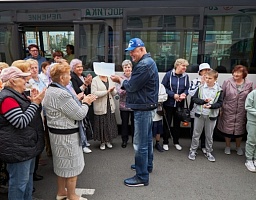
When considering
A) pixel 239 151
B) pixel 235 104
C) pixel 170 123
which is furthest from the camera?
pixel 170 123

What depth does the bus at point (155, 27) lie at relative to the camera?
15.5 feet

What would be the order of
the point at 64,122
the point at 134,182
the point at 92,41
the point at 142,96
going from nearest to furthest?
the point at 64,122 → the point at 142,96 → the point at 134,182 → the point at 92,41

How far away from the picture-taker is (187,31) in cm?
487

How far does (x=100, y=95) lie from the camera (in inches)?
174

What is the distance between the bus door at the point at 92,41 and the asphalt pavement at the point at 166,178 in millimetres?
1874

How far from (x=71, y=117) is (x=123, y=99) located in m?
2.20

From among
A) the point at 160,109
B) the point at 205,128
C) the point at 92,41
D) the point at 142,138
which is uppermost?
the point at 92,41

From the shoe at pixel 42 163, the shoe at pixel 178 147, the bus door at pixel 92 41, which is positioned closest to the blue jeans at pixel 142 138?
the shoe at pixel 178 147

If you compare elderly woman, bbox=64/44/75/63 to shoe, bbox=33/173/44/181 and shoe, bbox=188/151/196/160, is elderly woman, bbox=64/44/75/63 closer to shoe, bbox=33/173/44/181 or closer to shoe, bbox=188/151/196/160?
shoe, bbox=33/173/44/181

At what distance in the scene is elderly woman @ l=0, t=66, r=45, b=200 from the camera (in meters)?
2.27

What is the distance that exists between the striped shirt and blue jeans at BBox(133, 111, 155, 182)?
1.47 m

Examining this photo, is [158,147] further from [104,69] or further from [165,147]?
[104,69]

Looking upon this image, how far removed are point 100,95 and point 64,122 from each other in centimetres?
176

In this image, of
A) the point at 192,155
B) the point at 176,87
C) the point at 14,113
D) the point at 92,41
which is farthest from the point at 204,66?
the point at 14,113
